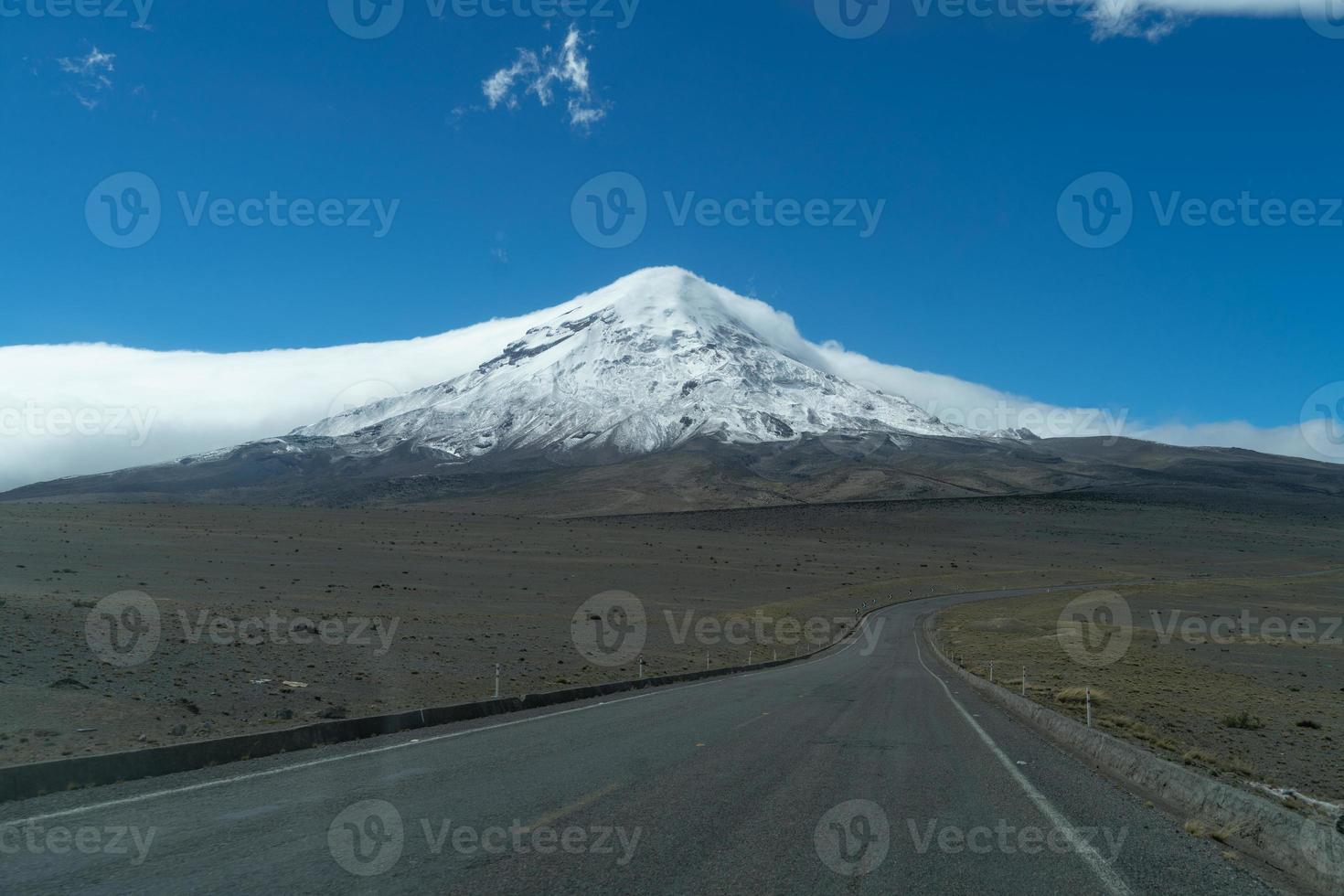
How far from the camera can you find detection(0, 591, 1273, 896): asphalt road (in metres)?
6.77

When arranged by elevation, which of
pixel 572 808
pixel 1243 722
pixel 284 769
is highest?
pixel 572 808

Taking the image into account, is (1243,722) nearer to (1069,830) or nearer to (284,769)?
(1069,830)

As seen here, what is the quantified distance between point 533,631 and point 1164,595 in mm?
51131

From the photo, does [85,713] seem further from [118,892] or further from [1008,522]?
[1008,522]

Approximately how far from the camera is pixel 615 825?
8.36 metres

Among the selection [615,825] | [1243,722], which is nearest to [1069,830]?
[615,825]

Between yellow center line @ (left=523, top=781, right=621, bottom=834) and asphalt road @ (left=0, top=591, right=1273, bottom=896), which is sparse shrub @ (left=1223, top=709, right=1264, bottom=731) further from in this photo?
yellow center line @ (left=523, top=781, right=621, bottom=834)

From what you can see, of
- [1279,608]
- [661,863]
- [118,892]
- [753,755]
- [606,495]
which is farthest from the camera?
[606,495]

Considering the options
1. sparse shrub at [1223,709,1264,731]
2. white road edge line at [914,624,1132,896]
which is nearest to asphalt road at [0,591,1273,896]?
white road edge line at [914,624,1132,896]

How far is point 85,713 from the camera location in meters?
13.1

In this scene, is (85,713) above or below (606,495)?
below

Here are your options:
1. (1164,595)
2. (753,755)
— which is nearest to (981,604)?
(1164,595)

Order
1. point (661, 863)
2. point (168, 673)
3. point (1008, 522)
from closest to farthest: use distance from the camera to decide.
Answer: point (661, 863) → point (168, 673) → point (1008, 522)

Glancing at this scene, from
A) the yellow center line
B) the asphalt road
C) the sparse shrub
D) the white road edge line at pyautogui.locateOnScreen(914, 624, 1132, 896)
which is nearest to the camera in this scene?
the asphalt road
